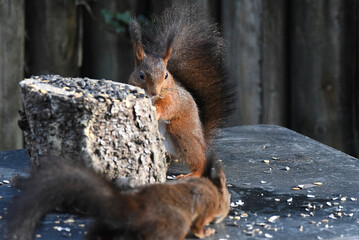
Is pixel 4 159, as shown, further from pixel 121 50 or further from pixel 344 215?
pixel 344 215

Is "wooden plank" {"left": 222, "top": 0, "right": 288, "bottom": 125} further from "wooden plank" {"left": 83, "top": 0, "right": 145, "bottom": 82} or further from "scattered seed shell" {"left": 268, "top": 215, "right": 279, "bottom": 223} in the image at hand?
"scattered seed shell" {"left": 268, "top": 215, "right": 279, "bottom": 223}

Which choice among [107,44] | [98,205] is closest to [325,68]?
[107,44]

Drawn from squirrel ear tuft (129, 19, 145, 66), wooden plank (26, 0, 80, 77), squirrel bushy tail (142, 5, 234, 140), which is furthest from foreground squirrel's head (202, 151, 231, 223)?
wooden plank (26, 0, 80, 77)

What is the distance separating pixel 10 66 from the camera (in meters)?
3.56

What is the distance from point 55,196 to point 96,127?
1.69ft

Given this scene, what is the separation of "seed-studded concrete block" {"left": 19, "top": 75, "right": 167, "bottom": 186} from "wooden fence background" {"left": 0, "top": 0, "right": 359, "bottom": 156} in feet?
4.58

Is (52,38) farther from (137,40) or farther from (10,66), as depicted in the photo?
(137,40)

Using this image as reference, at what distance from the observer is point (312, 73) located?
377 cm

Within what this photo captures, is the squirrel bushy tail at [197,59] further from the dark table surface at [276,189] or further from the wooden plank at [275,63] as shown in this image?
the wooden plank at [275,63]

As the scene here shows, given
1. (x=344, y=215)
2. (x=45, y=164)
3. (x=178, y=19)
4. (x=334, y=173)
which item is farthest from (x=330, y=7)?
(x=45, y=164)

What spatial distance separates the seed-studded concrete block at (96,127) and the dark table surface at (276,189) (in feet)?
0.67

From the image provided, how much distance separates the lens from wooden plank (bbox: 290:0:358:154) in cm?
371

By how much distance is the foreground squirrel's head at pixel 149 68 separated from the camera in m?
2.68

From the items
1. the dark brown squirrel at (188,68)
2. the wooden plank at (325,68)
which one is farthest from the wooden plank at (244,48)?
the dark brown squirrel at (188,68)
